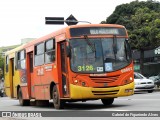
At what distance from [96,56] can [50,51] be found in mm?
2636

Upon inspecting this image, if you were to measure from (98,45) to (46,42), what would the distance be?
326 cm

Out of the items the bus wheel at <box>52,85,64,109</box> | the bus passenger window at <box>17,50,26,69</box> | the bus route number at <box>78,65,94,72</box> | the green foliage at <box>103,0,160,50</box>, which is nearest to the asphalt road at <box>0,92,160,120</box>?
the bus wheel at <box>52,85,64,109</box>

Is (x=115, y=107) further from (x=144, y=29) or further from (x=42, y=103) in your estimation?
(x=144, y=29)

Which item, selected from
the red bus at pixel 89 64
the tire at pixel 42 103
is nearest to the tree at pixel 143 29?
the tire at pixel 42 103

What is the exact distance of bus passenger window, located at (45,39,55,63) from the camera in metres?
18.6

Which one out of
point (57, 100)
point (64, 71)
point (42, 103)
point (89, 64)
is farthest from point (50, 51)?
point (42, 103)

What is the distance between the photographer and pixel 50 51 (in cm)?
1894

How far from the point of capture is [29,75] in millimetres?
22516

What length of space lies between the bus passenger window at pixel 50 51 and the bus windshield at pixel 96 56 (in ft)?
5.59

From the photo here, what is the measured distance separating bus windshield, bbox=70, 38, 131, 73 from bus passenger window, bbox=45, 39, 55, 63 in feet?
5.59

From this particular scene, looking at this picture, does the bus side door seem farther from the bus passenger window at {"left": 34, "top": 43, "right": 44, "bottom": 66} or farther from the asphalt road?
the bus passenger window at {"left": 34, "top": 43, "right": 44, "bottom": 66}

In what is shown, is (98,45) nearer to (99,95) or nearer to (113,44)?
(113,44)

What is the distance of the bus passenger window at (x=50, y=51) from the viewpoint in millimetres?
18641

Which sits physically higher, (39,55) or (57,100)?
(39,55)
